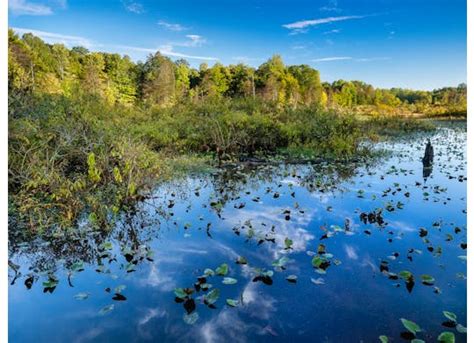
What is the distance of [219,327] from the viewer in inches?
121

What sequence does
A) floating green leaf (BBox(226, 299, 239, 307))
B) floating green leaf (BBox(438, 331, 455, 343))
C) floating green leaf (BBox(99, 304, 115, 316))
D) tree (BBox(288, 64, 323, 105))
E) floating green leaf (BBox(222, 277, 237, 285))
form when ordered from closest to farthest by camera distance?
floating green leaf (BBox(438, 331, 455, 343))
floating green leaf (BBox(99, 304, 115, 316))
floating green leaf (BBox(226, 299, 239, 307))
floating green leaf (BBox(222, 277, 237, 285))
tree (BBox(288, 64, 323, 105))

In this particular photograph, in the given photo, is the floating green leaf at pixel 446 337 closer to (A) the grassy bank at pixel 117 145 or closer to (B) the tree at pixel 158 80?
(A) the grassy bank at pixel 117 145

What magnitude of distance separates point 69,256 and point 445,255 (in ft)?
17.5

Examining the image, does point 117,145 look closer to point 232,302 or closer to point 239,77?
point 232,302

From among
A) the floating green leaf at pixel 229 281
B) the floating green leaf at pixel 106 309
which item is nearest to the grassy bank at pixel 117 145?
the floating green leaf at pixel 106 309

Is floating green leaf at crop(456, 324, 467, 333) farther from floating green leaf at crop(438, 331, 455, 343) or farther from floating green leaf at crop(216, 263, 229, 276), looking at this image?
floating green leaf at crop(216, 263, 229, 276)

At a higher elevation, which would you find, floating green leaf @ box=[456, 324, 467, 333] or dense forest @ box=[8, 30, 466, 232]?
dense forest @ box=[8, 30, 466, 232]

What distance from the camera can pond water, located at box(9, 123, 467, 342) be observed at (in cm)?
311

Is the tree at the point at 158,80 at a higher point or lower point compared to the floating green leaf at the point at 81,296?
higher

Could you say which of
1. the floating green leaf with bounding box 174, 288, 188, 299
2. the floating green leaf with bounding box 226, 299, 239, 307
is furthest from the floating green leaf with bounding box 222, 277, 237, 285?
the floating green leaf with bounding box 174, 288, 188, 299

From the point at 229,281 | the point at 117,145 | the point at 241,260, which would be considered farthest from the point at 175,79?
the point at 229,281

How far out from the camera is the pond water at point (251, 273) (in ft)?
A: 10.2

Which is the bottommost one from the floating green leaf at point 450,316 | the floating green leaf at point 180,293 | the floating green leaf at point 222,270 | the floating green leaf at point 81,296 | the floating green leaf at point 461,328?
the floating green leaf at point 461,328
